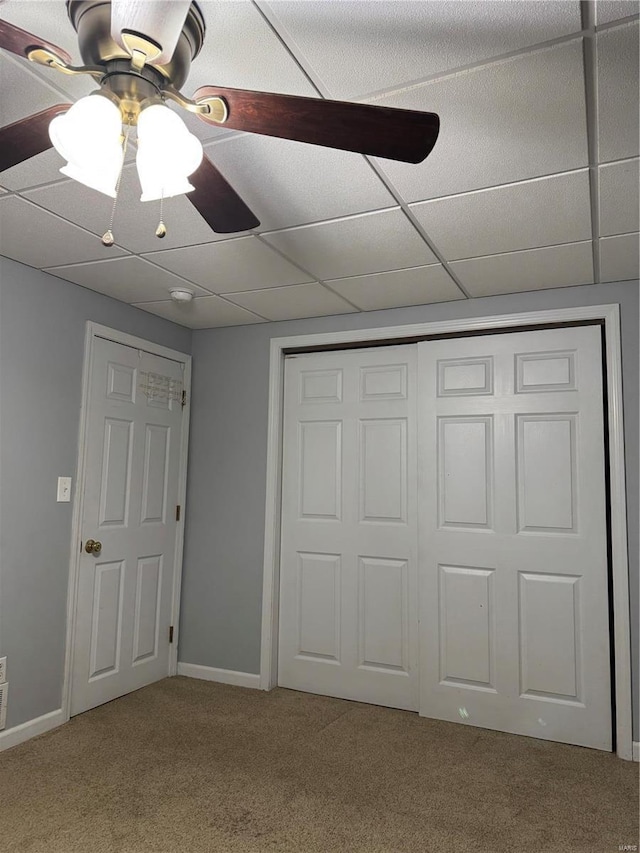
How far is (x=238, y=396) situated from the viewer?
13.7 feet

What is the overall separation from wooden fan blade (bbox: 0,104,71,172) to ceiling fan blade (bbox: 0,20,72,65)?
143mm

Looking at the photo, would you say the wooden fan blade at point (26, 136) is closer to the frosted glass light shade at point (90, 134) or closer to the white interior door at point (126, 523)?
the frosted glass light shade at point (90, 134)

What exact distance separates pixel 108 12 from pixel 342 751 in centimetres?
304

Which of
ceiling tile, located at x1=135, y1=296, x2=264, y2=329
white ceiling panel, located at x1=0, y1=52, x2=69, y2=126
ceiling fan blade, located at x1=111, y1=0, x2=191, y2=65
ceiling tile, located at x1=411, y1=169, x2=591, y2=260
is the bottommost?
ceiling fan blade, located at x1=111, y1=0, x2=191, y2=65

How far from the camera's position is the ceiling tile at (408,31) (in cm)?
143

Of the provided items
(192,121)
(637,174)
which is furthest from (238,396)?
(637,174)

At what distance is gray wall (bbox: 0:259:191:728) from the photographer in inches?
120

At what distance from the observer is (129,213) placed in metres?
2.51

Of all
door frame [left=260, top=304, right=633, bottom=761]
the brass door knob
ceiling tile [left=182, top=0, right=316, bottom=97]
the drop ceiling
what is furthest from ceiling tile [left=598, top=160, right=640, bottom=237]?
the brass door knob

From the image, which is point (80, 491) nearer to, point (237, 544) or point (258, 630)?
point (237, 544)

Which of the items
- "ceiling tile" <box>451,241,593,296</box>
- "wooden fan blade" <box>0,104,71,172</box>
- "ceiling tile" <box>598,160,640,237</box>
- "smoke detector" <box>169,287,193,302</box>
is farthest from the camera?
"smoke detector" <box>169,287,193,302</box>

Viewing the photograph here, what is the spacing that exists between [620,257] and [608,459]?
1018 mm

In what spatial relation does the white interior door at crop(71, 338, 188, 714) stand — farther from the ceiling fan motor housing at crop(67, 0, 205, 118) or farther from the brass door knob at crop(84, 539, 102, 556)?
the ceiling fan motor housing at crop(67, 0, 205, 118)

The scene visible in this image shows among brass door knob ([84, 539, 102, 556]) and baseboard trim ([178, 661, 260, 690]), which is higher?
brass door knob ([84, 539, 102, 556])
